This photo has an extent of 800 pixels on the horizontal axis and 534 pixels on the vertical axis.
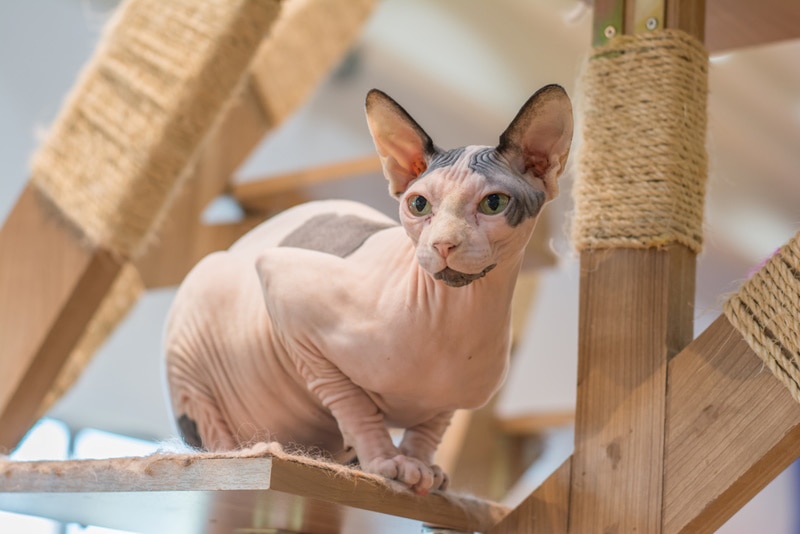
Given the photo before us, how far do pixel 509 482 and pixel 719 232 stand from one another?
0.92 m

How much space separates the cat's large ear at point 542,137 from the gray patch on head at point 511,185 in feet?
0.05

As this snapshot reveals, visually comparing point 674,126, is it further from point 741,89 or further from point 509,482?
point 509,482

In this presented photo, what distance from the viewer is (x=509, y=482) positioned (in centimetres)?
235

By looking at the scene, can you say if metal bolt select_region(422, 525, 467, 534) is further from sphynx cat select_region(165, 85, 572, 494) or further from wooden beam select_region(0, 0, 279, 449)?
wooden beam select_region(0, 0, 279, 449)

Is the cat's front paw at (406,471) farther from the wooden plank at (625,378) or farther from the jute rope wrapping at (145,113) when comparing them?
the jute rope wrapping at (145,113)

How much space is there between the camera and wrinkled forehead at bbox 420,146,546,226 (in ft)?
2.59

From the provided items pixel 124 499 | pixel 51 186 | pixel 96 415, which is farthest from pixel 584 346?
pixel 96 415

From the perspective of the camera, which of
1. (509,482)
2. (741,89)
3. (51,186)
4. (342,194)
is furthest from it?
(509,482)

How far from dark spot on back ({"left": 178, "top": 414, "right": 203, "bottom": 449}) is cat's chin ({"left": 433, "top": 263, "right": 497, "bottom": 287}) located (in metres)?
0.39

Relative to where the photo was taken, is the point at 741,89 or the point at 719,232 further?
the point at 719,232

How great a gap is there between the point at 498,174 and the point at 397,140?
11cm

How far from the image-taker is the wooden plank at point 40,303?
129 centimetres

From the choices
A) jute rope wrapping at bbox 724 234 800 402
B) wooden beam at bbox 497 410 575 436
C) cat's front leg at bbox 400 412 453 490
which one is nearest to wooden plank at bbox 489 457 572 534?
cat's front leg at bbox 400 412 453 490

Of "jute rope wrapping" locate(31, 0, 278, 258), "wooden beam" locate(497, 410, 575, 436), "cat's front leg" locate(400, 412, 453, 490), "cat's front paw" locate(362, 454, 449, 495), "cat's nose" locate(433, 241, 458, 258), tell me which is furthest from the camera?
"wooden beam" locate(497, 410, 575, 436)
